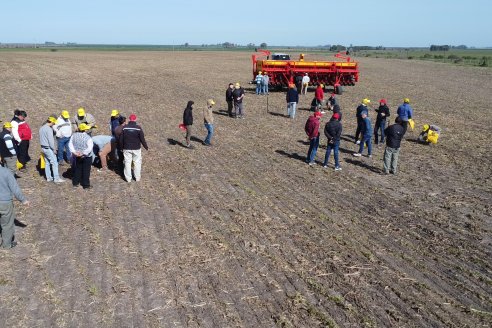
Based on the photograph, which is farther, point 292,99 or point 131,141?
point 292,99

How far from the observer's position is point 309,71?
1024 inches

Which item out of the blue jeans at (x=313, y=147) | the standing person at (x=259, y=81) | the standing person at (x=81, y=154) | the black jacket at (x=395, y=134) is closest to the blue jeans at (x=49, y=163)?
the standing person at (x=81, y=154)

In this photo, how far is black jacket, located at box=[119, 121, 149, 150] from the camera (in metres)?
10.5

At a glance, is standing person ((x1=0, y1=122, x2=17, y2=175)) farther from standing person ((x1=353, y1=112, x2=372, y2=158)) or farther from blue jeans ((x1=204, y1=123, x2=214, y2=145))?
standing person ((x1=353, y1=112, x2=372, y2=158))

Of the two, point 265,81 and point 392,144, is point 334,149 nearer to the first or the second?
point 392,144

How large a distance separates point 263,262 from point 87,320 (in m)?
2.94

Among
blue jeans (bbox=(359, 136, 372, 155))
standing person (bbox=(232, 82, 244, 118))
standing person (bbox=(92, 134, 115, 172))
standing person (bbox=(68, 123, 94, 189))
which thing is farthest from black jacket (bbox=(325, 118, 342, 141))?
standing person (bbox=(232, 82, 244, 118))

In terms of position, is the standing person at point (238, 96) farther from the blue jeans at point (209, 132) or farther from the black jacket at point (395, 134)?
the black jacket at point (395, 134)

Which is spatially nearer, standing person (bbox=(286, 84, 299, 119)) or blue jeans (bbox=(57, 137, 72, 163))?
blue jeans (bbox=(57, 137, 72, 163))

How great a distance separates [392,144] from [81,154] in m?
8.11

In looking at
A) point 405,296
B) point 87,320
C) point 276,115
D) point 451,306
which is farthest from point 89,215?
point 276,115

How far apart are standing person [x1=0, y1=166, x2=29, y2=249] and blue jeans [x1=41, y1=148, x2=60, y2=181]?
3.34 meters

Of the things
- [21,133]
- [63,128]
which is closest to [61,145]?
[63,128]

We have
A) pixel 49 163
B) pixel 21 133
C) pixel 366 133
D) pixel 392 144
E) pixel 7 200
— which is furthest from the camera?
pixel 366 133
